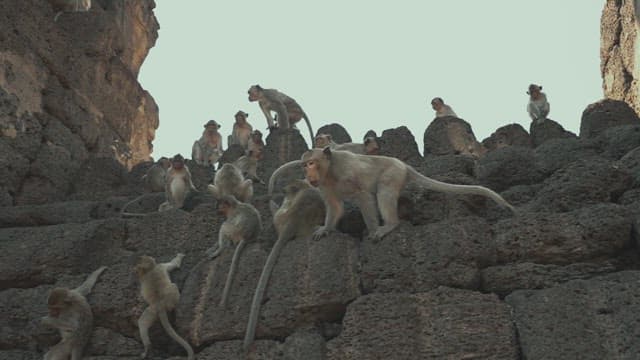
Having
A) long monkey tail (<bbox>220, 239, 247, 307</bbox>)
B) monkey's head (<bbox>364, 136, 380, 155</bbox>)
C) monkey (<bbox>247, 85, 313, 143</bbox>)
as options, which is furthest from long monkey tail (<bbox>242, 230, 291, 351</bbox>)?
monkey (<bbox>247, 85, 313, 143</bbox>)

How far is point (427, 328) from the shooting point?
270 inches

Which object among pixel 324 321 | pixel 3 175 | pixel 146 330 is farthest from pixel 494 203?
pixel 3 175

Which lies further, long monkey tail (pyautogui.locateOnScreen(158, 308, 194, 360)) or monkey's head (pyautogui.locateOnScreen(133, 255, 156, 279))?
monkey's head (pyautogui.locateOnScreen(133, 255, 156, 279))

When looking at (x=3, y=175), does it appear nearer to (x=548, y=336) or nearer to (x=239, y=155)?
(x=239, y=155)

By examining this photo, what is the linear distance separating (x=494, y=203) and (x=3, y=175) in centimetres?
737

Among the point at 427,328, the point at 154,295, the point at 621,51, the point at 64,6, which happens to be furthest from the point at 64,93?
the point at 621,51

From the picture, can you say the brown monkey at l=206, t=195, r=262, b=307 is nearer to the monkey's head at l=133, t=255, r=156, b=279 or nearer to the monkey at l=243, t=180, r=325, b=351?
the monkey at l=243, t=180, r=325, b=351

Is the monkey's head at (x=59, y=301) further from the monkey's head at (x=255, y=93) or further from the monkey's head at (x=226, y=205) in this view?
the monkey's head at (x=255, y=93)

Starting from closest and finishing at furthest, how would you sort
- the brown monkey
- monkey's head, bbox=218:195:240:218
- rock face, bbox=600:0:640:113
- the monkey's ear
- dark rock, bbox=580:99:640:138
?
the monkey's ear → the brown monkey → monkey's head, bbox=218:195:240:218 → dark rock, bbox=580:99:640:138 → rock face, bbox=600:0:640:113

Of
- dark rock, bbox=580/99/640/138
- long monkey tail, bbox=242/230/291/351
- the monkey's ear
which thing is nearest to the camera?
long monkey tail, bbox=242/230/291/351

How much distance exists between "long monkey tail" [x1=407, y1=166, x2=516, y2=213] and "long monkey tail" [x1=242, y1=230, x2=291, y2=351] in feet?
4.69

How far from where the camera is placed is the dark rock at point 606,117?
10.8 meters

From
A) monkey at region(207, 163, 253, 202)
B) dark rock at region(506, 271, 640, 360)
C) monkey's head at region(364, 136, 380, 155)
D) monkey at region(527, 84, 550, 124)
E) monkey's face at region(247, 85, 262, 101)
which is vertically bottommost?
dark rock at region(506, 271, 640, 360)

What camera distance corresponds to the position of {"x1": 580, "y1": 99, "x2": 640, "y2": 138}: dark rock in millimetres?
10781
